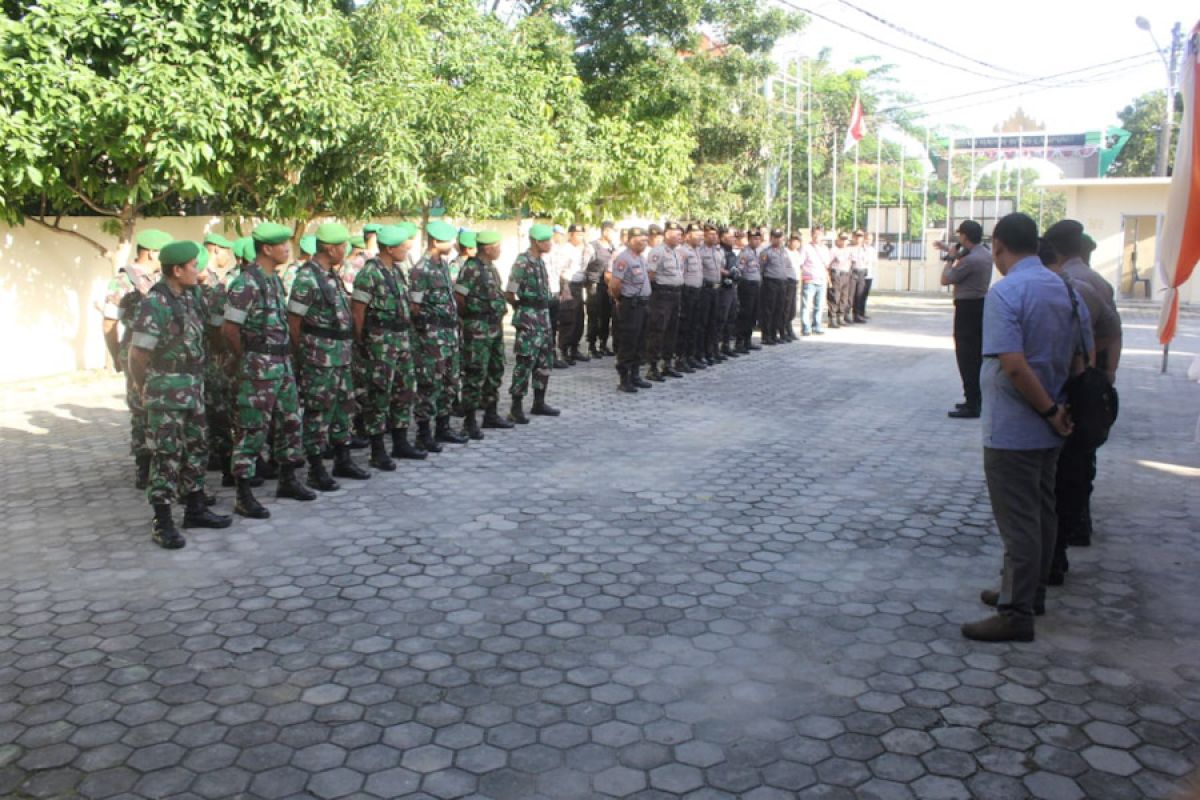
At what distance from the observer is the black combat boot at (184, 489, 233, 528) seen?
222 inches

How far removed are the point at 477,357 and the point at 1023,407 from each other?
494cm

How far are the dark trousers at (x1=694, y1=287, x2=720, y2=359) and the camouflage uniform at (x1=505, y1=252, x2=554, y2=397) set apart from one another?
3891 mm

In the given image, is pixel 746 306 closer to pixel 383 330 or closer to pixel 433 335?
pixel 433 335

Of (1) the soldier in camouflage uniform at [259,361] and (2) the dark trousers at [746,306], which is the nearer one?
(1) the soldier in camouflage uniform at [259,361]

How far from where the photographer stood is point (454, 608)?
4453 mm

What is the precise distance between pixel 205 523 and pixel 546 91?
12249mm

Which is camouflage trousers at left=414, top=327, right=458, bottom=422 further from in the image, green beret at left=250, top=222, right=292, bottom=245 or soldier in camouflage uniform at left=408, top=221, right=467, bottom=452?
green beret at left=250, top=222, right=292, bottom=245

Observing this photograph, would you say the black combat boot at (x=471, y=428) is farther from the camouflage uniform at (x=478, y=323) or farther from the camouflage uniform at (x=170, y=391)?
the camouflage uniform at (x=170, y=391)

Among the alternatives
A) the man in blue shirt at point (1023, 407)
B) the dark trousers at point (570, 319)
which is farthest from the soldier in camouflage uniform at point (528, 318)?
the man in blue shirt at point (1023, 407)

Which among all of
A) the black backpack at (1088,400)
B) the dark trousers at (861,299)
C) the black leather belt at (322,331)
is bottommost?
the dark trousers at (861,299)

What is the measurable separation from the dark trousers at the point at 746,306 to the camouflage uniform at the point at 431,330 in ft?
24.0

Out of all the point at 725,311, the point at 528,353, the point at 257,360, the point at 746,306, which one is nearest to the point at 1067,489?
the point at 257,360

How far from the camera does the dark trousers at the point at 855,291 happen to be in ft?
61.1

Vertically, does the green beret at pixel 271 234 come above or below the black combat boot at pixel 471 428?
above
